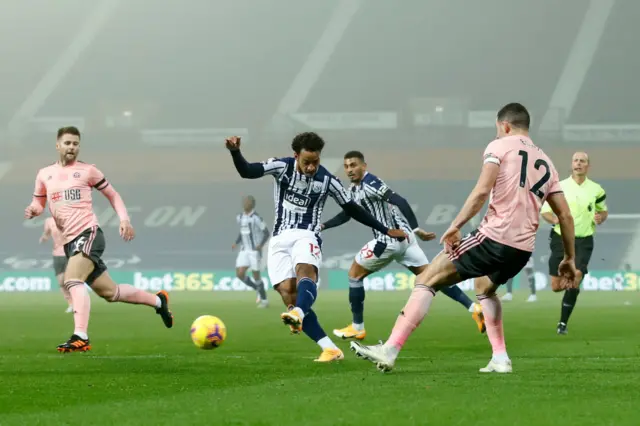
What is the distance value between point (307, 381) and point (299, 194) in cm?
241

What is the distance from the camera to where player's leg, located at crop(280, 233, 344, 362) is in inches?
341

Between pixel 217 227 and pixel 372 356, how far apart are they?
33562mm

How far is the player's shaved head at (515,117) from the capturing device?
7.29 meters

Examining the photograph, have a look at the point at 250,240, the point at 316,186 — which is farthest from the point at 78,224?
the point at 250,240

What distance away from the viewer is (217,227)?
40531 mm

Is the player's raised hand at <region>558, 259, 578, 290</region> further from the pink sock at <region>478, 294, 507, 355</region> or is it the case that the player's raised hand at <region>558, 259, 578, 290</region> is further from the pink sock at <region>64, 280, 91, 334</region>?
the pink sock at <region>64, 280, 91, 334</region>

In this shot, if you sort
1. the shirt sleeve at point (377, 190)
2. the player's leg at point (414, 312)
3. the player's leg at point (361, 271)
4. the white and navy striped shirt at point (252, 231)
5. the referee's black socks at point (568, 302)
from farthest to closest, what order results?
the white and navy striped shirt at point (252, 231) < the referee's black socks at point (568, 302) < the player's leg at point (361, 271) < the shirt sleeve at point (377, 190) < the player's leg at point (414, 312)

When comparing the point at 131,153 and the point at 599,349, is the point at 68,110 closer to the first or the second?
the point at 131,153

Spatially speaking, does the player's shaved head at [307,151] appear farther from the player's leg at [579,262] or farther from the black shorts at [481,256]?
the player's leg at [579,262]

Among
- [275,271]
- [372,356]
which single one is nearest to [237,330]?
[275,271]

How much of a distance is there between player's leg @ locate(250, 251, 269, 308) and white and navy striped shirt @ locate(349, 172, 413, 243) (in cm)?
940

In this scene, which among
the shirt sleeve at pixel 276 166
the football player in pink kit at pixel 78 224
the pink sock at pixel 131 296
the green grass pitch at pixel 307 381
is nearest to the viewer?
the green grass pitch at pixel 307 381

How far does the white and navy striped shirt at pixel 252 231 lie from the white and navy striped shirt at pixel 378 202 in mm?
10775

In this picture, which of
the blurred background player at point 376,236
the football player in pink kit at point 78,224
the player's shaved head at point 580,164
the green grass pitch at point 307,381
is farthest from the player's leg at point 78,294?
the player's shaved head at point 580,164
